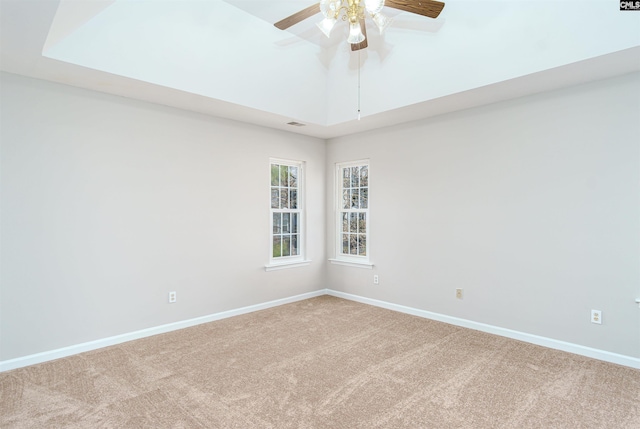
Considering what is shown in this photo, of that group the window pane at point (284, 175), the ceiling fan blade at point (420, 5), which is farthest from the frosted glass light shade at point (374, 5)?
the window pane at point (284, 175)

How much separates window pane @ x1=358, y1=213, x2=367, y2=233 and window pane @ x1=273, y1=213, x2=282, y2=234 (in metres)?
1.18

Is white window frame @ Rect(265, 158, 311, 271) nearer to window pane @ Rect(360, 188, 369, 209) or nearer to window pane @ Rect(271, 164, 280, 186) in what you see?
window pane @ Rect(271, 164, 280, 186)

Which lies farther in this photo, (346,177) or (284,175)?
(346,177)

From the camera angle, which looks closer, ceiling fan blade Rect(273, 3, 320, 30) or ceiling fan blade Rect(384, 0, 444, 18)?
ceiling fan blade Rect(384, 0, 444, 18)

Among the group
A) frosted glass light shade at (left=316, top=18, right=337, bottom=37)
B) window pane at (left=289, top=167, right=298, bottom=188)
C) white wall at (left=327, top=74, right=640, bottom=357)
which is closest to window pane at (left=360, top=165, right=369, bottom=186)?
white wall at (left=327, top=74, right=640, bottom=357)

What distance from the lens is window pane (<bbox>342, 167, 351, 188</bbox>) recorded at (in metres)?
5.38

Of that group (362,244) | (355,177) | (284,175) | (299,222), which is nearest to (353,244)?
(362,244)

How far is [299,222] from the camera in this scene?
17.3 ft

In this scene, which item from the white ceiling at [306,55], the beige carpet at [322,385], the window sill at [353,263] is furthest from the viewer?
the window sill at [353,263]

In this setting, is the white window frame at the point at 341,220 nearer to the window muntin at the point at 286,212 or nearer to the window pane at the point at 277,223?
the window muntin at the point at 286,212

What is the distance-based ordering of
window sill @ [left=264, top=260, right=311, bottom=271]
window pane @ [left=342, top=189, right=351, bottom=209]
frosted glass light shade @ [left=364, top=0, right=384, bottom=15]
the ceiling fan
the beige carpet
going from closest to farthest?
the beige carpet < frosted glass light shade @ [left=364, top=0, right=384, bottom=15] < the ceiling fan < window sill @ [left=264, top=260, right=311, bottom=271] < window pane @ [left=342, top=189, right=351, bottom=209]

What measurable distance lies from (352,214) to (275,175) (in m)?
1.31

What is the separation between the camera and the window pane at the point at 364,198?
16.7 ft

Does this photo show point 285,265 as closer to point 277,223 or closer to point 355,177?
point 277,223
